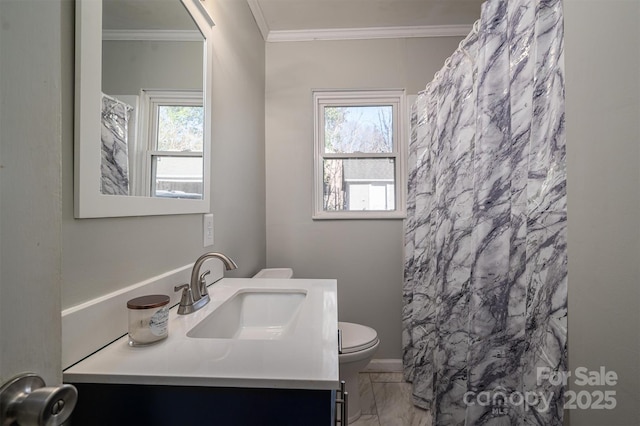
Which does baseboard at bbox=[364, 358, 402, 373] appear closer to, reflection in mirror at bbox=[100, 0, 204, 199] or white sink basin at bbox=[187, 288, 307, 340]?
white sink basin at bbox=[187, 288, 307, 340]

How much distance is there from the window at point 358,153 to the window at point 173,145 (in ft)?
3.74

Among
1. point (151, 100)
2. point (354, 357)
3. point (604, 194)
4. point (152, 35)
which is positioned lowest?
point (354, 357)

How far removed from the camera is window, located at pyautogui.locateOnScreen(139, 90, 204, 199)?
847mm

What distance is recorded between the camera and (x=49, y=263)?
1.11 ft

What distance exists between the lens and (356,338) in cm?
155

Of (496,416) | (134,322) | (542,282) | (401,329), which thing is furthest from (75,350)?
(401,329)

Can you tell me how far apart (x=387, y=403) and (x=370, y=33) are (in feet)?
8.38

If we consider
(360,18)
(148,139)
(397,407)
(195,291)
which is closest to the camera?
(148,139)

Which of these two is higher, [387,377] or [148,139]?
[148,139]

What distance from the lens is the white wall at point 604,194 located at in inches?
22.1

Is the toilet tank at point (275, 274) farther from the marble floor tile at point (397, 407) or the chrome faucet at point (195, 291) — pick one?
the marble floor tile at point (397, 407)

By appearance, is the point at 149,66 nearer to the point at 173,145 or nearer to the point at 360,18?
the point at 173,145

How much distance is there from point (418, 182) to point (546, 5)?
1.04 metres

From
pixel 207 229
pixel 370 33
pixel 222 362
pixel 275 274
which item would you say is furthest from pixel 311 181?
pixel 222 362
